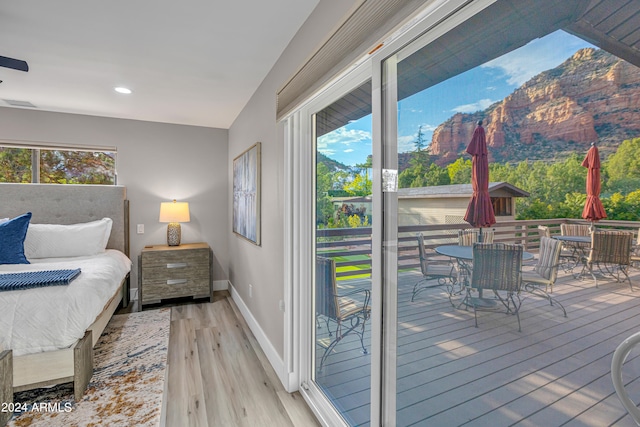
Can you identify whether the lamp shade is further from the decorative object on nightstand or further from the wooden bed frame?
the wooden bed frame

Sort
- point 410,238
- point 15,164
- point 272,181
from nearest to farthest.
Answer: point 410,238, point 272,181, point 15,164

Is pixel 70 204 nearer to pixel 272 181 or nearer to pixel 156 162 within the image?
pixel 156 162

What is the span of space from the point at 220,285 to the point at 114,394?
248 cm

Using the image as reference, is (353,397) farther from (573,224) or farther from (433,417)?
(573,224)

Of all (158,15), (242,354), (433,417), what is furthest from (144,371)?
(158,15)

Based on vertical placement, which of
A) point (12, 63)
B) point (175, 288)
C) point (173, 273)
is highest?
point (12, 63)

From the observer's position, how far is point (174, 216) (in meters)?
4.05

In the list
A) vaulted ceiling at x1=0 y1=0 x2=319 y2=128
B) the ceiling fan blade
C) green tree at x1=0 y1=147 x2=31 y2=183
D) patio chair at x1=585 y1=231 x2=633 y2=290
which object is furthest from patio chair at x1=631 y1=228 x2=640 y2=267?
green tree at x1=0 y1=147 x2=31 y2=183

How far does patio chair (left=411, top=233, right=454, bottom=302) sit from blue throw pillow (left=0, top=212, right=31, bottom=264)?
336 cm

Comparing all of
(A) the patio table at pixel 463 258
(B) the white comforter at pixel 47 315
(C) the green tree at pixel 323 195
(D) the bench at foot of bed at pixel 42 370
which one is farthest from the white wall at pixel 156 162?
(A) the patio table at pixel 463 258

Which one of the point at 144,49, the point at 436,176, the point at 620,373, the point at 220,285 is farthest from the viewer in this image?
the point at 220,285

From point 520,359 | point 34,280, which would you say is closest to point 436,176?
point 520,359

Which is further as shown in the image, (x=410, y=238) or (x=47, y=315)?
(x=47, y=315)

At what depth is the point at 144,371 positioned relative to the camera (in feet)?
7.96
